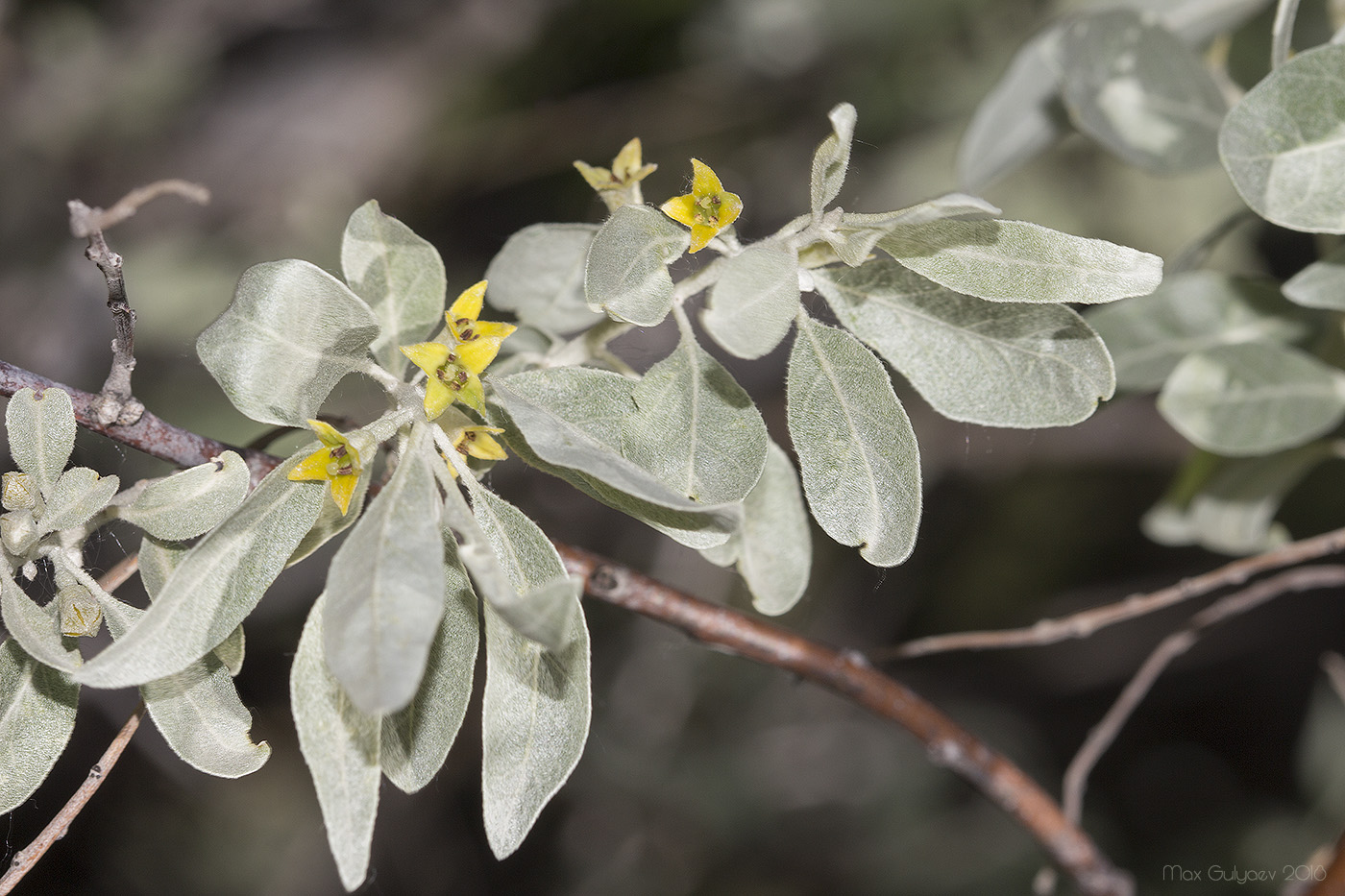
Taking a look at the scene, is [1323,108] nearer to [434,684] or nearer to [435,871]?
[434,684]

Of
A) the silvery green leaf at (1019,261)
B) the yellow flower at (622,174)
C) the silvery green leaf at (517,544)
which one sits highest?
the yellow flower at (622,174)

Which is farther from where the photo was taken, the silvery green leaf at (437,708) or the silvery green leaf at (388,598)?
the silvery green leaf at (437,708)

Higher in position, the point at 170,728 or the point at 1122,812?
the point at 170,728

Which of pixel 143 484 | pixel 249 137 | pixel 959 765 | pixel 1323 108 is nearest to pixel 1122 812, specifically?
pixel 959 765

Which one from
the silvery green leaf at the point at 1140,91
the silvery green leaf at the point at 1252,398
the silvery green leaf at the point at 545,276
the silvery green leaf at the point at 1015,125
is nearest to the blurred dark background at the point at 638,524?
the silvery green leaf at the point at 1015,125

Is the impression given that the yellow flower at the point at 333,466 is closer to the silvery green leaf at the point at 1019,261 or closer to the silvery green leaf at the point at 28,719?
the silvery green leaf at the point at 28,719

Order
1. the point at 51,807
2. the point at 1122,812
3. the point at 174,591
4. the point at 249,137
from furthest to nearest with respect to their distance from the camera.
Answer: the point at 249,137 → the point at 1122,812 → the point at 51,807 → the point at 174,591

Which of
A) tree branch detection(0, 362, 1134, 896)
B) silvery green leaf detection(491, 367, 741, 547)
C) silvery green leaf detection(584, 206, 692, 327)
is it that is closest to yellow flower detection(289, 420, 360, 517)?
silvery green leaf detection(491, 367, 741, 547)
